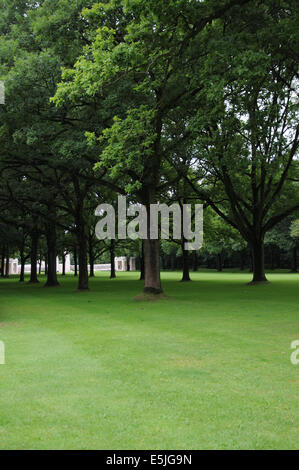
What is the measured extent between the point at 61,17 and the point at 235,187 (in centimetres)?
1751

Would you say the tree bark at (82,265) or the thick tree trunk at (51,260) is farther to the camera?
the thick tree trunk at (51,260)

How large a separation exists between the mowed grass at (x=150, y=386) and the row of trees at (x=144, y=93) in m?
6.14

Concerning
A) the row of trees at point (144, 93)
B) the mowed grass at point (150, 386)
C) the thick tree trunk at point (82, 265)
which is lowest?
the mowed grass at point (150, 386)

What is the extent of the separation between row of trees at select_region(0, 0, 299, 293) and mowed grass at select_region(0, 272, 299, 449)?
6.14 meters

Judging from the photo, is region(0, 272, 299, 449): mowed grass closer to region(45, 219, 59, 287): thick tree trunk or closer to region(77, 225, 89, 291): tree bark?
region(77, 225, 89, 291): tree bark

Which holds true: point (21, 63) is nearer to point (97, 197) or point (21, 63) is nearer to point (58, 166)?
point (58, 166)

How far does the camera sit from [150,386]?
6.38m

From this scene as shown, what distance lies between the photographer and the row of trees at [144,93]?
1259 cm

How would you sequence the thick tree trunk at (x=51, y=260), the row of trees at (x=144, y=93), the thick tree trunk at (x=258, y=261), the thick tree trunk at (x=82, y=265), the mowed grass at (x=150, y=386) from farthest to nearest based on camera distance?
the thick tree trunk at (x=51, y=260)
the thick tree trunk at (x=258, y=261)
the thick tree trunk at (x=82, y=265)
the row of trees at (x=144, y=93)
the mowed grass at (x=150, y=386)

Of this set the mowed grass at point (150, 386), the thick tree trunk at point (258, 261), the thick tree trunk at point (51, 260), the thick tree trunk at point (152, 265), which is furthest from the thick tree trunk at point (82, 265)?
the mowed grass at point (150, 386)

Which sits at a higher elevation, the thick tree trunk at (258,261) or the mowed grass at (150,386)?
the thick tree trunk at (258,261)

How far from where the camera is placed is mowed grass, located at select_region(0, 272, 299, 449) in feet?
15.1

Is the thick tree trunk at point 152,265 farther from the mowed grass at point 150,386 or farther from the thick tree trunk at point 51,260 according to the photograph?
the thick tree trunk at point 51,260
